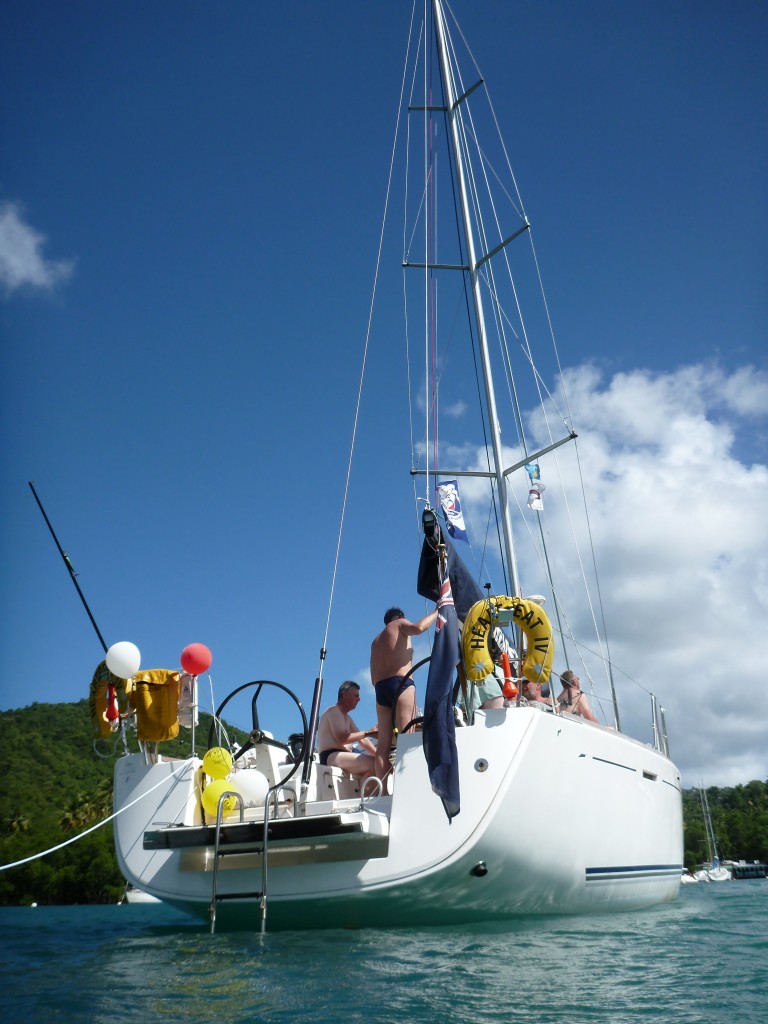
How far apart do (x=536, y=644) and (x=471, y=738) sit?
94cm

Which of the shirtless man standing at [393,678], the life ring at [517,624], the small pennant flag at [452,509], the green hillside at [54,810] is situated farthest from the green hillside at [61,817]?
the life ring at [517,624]

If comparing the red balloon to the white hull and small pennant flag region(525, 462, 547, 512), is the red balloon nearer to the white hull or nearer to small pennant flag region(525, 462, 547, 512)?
the white hull

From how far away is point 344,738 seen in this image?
22.2ft

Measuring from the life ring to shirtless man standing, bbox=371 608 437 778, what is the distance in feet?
1.23

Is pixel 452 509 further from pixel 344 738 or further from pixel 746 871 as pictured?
pixel 746 871

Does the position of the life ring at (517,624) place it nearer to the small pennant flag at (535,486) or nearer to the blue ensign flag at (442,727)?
the blue ensign flag at (442,727)

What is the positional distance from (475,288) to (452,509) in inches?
129

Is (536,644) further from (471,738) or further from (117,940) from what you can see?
(117,940)

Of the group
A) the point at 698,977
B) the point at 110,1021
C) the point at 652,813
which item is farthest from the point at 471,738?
the point at 652,813

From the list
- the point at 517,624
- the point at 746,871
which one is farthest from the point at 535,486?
the point at 746,871

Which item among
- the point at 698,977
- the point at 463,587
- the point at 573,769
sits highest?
the point at 463,587

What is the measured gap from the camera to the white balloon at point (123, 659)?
6.36 m

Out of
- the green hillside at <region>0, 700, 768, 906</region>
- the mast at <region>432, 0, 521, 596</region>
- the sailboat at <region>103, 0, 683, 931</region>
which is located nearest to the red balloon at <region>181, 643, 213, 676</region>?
the sailboat at <region>103, 0, 683, 931</region>

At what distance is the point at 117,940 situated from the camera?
6.08m
